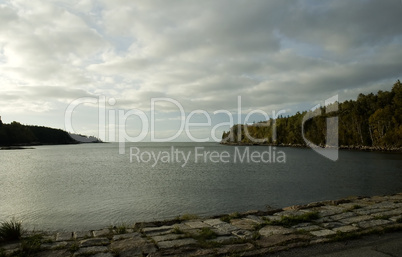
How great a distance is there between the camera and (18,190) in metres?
26.8

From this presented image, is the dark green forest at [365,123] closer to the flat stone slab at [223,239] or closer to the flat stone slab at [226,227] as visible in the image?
the flat stone slab at [226,227]

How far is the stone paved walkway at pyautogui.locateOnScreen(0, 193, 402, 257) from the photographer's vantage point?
21.3 ft

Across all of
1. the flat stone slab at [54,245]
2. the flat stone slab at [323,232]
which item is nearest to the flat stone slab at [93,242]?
the flat stone slab at [54,245]

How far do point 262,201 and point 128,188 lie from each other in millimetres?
12857

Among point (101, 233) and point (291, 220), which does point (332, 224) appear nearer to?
point (291, 220)

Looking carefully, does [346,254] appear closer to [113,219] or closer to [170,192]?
[113,219]

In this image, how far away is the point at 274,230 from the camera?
26.2 feet

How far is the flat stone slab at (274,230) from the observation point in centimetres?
765

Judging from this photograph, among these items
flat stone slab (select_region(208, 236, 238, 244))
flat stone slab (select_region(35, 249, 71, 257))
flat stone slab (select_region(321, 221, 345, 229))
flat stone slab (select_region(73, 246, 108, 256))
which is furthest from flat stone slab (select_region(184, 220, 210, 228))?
flat stone slab (select_region(35, 249, 71, 257))

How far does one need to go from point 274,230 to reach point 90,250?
4661mm

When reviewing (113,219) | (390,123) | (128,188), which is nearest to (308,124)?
(390,123)

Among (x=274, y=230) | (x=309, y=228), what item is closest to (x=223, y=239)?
(x=274, y=230)

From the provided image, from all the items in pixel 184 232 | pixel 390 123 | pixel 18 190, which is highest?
pixel 390 123

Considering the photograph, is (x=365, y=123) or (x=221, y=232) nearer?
(x=221, y=232)
